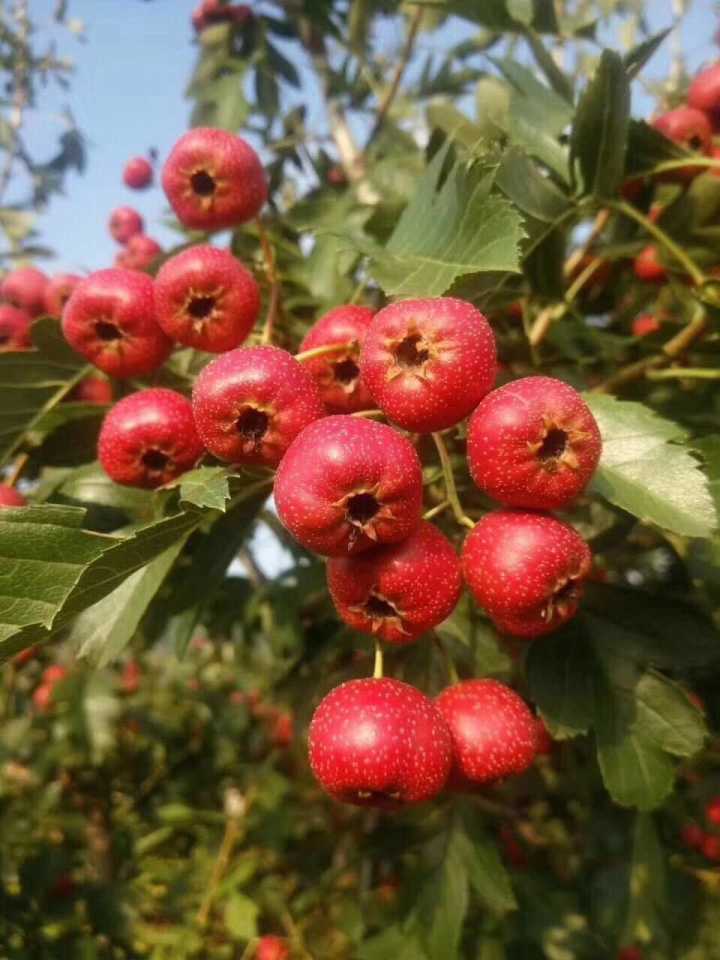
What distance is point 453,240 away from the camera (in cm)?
89

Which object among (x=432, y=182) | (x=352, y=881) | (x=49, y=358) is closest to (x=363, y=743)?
(x=432, y=182)

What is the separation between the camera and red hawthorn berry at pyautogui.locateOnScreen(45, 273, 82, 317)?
1.47 metres

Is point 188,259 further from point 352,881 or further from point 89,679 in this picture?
point 352,881

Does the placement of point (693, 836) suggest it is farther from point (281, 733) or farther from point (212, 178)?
point (212, 178)

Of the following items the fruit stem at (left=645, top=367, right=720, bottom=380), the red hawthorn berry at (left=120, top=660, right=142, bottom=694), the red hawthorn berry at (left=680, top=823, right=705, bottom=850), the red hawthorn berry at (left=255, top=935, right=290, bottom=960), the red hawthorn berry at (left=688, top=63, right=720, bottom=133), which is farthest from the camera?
the red hawthorn berry at (left=120, top=660, right=142, bottom=694)

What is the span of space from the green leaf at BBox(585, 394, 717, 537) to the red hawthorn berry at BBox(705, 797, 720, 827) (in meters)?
1.64

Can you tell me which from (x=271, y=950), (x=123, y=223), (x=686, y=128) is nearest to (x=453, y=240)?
(x=686, y=128)

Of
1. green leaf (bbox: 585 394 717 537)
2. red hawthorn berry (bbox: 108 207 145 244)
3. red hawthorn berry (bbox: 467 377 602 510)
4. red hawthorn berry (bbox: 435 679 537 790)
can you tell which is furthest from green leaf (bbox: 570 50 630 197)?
red hawthorn berry (bbox: 108 207 145 244)

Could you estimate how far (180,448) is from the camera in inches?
37.6

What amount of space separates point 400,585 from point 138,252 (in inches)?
48.0

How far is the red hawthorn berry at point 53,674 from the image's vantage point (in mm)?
2768

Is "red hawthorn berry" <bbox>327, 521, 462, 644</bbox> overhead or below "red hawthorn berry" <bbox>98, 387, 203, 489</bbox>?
below

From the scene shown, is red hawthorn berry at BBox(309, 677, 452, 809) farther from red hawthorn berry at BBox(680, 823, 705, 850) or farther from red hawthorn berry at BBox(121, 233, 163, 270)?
red hawthorn berry at BBox(680, 823, 705, 850)

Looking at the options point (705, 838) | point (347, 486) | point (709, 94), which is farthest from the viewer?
point (705, 838)
